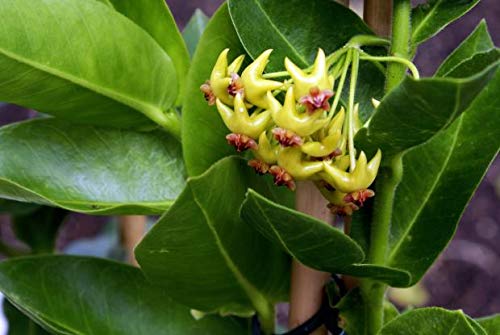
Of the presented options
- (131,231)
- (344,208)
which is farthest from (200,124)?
(131,231)

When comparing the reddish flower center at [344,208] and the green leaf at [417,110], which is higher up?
the green leaf at [417,110]

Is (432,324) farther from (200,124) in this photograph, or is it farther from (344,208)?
(200,124)

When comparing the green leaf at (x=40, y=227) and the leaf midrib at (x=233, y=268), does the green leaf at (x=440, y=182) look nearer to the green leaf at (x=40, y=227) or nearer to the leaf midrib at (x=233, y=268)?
Answer: the leaf midrib at (x=233, y=268)

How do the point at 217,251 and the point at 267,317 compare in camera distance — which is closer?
the point at 217,251

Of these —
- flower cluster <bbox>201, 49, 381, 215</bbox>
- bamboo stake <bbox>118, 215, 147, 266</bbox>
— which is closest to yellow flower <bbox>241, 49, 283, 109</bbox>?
flower cluster <bbox>201, 49, 381, 215</bbox>

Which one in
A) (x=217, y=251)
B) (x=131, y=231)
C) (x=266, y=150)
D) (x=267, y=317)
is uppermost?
(x=266, y=150)

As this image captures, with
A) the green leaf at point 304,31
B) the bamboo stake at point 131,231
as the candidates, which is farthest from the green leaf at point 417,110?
the bamboo stake at point 131,231
